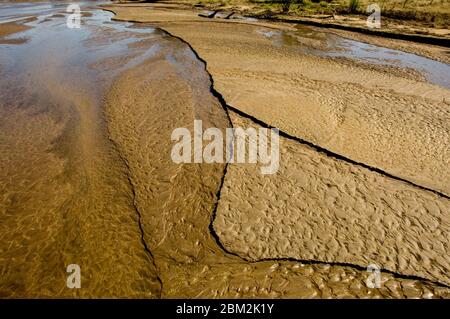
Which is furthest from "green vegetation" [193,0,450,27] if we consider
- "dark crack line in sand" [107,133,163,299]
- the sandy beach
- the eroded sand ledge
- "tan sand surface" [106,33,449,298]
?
"dark crack line in sand" [107,133,163,299]

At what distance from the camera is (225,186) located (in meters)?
4.63

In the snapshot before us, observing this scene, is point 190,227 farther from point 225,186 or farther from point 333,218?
point 333,218

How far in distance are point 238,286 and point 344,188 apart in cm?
214

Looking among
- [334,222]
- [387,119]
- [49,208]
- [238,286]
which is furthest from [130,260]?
[387,119]

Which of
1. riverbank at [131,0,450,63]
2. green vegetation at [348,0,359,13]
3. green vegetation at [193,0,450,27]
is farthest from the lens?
green vegetation at [348,0,359,13]

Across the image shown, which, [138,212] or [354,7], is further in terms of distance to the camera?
[354,7]

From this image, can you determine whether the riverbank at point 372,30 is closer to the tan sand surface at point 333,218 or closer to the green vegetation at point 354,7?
the green vegetation at point 354,7

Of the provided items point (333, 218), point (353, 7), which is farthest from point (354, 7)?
point (333, 218)

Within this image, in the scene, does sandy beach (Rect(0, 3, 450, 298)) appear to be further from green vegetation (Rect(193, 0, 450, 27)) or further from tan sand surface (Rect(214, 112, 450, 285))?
green vegetation (Rect(193, 0, 450, 27))

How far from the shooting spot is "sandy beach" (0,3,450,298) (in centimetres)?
339

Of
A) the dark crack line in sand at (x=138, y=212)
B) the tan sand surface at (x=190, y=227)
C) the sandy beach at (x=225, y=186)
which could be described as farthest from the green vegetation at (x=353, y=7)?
the dark crack line in sand at (x=138, y=212)

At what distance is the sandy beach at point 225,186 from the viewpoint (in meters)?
3.39

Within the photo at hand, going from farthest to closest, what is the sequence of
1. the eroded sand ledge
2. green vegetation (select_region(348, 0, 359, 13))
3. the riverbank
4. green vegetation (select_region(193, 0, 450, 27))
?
1. green vegetation (select_region(348, 0, 359, 13))
2. green vegetation (select_region(193, 0, 450, 27))
3. the riverbank
4. the eroded sand ledge
